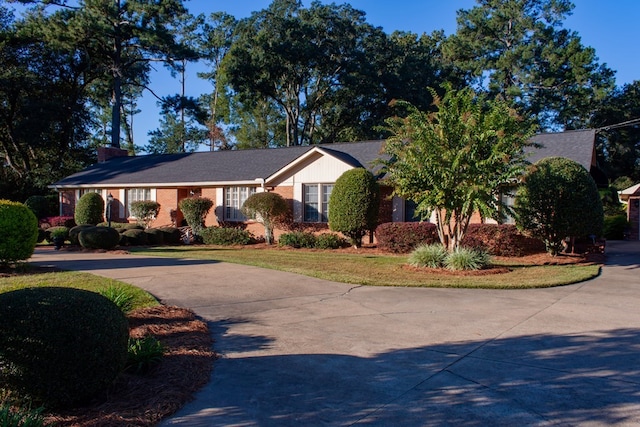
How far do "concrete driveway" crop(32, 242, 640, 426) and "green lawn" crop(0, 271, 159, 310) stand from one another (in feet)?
1.49

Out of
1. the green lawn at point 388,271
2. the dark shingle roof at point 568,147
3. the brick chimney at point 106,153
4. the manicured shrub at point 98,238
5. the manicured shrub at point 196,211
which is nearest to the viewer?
the green lawn at point 388,271

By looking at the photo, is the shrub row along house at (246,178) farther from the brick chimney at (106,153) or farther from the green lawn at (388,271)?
the green lawn at (388,271)

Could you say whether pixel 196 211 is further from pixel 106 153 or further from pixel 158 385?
pixel 158 385

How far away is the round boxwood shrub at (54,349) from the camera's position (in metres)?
4.09

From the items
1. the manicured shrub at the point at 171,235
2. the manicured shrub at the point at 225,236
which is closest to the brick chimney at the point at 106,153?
the manicured shrub at the point at 171,235

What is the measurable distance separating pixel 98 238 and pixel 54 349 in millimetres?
15240

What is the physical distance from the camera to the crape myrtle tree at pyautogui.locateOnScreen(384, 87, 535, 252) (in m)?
12.4

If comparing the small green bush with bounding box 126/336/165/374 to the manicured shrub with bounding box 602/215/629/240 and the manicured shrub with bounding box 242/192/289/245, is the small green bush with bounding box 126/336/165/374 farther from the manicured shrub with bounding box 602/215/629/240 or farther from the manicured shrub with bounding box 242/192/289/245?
the manicured shrub with bounding box 602/215/629/240

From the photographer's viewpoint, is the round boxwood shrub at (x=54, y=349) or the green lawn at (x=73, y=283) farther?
the green lawn at (x=73, y=283)

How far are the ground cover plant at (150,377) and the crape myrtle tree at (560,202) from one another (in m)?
10.8

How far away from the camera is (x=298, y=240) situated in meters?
19.7

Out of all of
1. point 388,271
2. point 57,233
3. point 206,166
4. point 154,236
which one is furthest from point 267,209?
point 57,233

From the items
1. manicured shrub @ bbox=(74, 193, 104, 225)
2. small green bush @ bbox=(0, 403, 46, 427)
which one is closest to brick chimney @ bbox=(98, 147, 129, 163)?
manicured shrub @ bbox=(74, 193, 104, 225)

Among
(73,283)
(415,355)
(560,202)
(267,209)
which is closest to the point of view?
(415,355)
